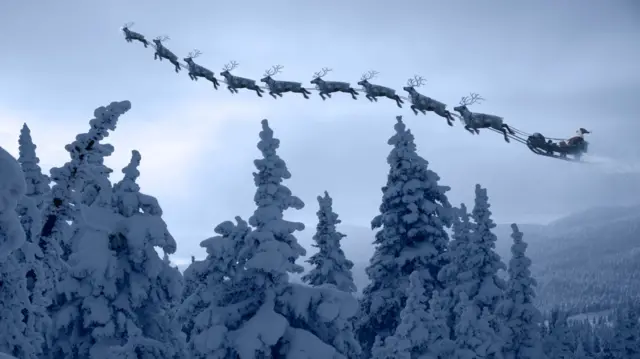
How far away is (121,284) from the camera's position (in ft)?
56.3

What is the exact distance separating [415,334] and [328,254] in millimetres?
10241

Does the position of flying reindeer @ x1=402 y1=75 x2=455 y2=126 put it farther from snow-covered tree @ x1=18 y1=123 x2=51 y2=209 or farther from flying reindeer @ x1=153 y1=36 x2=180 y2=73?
snow-covered tree @ x1=18 y1=123 x2=51 y2=209

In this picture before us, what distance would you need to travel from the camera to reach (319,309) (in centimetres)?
1573

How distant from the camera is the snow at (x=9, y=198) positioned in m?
6.35

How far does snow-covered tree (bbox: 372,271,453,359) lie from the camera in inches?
791

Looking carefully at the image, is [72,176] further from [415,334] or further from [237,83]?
[415,334]

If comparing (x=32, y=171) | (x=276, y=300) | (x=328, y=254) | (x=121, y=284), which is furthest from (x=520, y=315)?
(x=32, y=171)

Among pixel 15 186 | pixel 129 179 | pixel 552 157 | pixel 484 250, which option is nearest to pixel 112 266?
pixel 129 179

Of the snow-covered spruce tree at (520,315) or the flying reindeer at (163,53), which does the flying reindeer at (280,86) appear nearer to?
the flying reindeer at (163,53)

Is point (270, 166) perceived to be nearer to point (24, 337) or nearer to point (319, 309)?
point (319, 309)

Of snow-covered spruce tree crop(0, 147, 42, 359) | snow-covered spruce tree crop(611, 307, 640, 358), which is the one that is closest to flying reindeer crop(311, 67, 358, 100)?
snow-covered spruce tree crop(0, 147, 42, 359)

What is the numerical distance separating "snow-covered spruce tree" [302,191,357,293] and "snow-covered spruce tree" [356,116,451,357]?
9.30ft

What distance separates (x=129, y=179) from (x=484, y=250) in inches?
697

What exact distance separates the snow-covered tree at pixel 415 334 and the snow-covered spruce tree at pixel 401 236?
4438 millimetres
